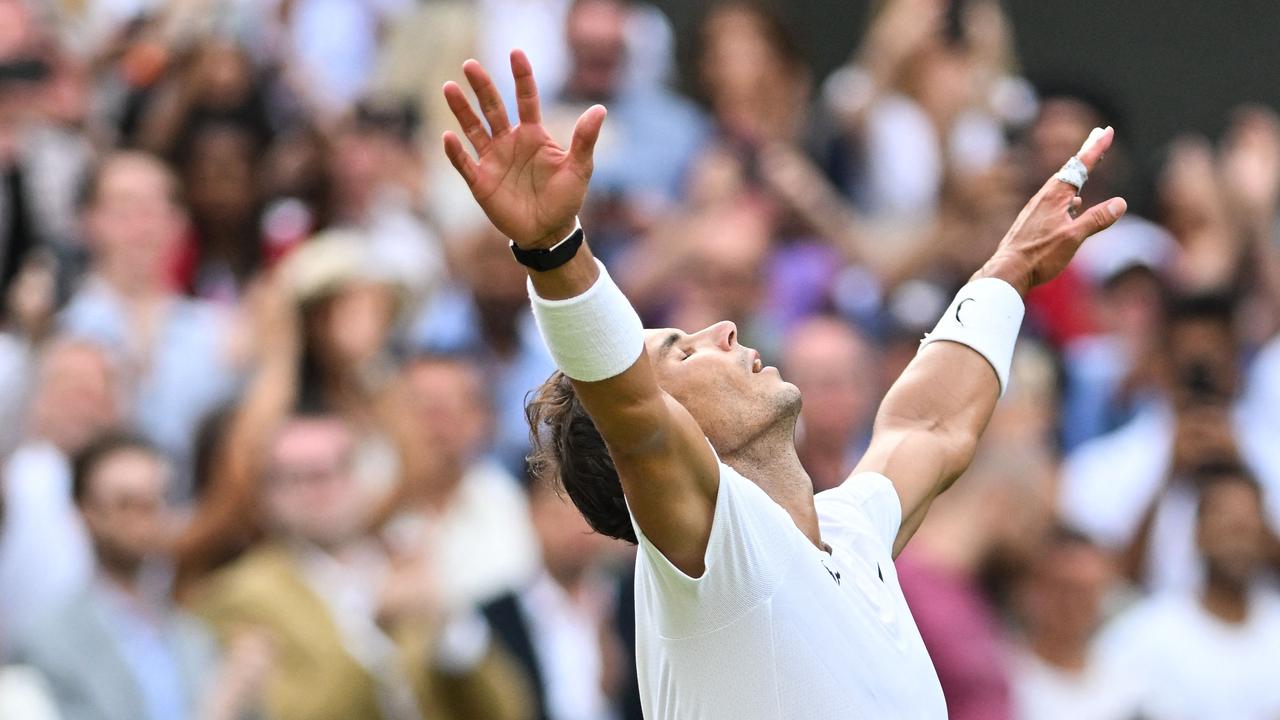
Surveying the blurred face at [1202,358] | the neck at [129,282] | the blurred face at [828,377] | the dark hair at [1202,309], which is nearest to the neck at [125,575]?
the neck at [129,282]

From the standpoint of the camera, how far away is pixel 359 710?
6.05 metres

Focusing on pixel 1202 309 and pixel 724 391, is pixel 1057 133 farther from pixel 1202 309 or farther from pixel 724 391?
pixel 724 391

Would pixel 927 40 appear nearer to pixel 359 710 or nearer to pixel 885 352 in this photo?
pixel 885 352

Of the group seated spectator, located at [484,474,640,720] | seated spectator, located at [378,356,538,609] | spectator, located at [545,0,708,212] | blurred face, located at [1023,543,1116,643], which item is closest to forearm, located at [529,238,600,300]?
seated spectator, located at [484,474,640,720]

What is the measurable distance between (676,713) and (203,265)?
447 cm

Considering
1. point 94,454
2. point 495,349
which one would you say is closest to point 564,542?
point 495,349

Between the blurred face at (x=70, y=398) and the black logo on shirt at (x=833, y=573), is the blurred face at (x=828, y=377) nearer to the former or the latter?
the blurred face at (x=70, y=398)

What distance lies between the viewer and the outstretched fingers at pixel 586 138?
3289mm

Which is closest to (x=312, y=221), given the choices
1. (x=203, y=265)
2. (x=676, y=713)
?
(x=203, y=265)

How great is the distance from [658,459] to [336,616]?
285 centimetres

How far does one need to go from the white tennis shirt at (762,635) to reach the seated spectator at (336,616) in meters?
2.31

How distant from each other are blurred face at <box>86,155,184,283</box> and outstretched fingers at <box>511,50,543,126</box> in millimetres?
3990

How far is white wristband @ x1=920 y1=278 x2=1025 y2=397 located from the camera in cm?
472

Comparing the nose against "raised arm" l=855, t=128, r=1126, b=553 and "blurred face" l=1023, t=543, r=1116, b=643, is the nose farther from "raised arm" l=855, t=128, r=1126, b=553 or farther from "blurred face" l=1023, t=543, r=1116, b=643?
"blurred face" l=1023, t=543, r=1116, b=643
